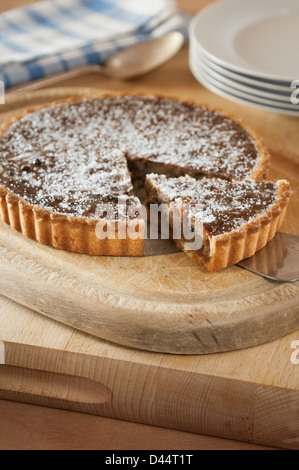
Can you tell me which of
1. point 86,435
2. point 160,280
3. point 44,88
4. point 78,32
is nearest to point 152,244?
point 160,280

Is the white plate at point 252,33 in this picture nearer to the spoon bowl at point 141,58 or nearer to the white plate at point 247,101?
the white plate at point 247,101

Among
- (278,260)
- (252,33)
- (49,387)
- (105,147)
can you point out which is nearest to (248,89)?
(252,33)

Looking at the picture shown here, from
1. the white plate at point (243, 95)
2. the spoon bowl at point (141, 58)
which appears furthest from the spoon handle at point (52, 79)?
the white plate at point (243, 95)

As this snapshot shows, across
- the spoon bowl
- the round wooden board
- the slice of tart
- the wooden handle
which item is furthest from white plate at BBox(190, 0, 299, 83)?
the wooden handle

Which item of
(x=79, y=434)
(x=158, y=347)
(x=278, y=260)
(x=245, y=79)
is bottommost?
(x=79, y=434)

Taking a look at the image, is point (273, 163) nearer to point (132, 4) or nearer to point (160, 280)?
point (160, 280)

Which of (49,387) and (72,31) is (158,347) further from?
(72,31)
